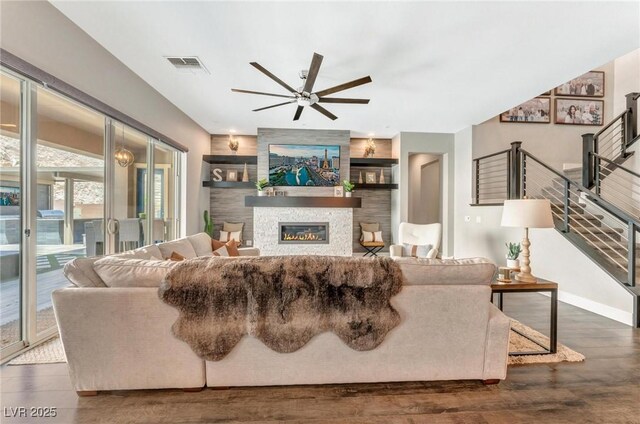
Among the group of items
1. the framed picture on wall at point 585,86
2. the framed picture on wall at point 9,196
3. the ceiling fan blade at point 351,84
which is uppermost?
the framed picture on wall at point 585,86

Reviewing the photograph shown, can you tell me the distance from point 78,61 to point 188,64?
1038 mm

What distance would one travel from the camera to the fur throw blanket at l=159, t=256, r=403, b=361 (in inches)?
69.0

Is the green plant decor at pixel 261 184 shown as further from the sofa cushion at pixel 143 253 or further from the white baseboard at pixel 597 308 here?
the white baseboard at pixel 597 308

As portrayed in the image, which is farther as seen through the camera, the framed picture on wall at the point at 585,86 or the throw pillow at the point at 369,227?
the throw pillow at the point at 369,227

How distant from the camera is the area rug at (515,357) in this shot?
7.33 ft

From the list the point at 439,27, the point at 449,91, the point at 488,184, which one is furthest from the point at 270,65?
the point at 488,184

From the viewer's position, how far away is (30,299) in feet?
8.11

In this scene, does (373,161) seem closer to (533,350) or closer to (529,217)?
(529,217)

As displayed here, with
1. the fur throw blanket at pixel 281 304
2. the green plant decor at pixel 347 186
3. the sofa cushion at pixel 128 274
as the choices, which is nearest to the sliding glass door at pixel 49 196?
the sofa cushion at pixel 128 274

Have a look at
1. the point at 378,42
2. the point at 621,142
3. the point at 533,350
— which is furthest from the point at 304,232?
the point at 621,142

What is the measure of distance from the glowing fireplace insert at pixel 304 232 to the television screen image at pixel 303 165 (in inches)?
34.7

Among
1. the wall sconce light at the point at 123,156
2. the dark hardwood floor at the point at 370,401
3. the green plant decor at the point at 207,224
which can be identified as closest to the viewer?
the dark hardwood floor at the point at 370,401

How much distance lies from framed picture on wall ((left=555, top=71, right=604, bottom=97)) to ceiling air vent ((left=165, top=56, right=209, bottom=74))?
646 cm

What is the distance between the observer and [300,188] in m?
6.43
